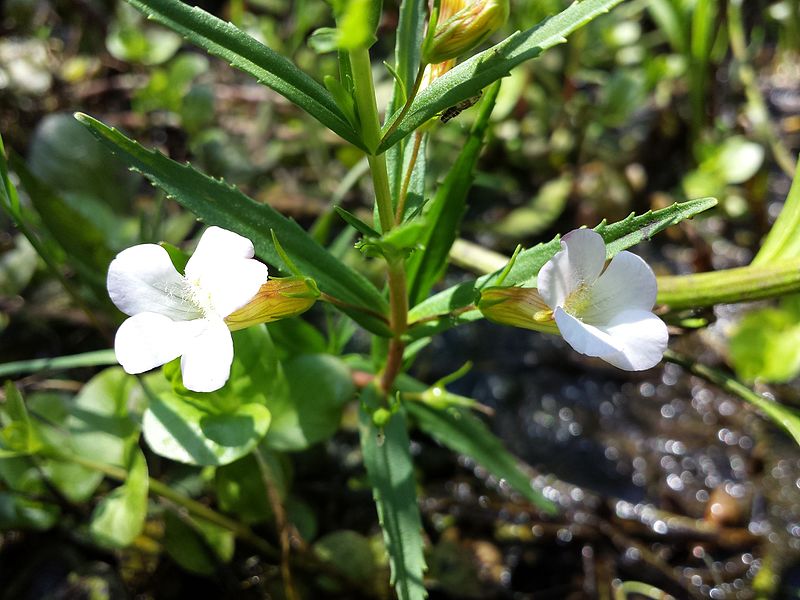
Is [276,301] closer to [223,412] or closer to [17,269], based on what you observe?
[223,412]

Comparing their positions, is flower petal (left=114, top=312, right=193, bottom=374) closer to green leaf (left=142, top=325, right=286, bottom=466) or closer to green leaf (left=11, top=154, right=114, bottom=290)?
green leaf (left=142, top=325, right=286, bottom=466)

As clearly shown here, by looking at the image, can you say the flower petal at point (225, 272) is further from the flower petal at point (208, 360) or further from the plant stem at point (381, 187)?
the plant stem at point (381, 187)

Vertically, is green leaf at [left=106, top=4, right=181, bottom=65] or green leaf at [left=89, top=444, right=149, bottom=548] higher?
green leaf at [left=106, top=4, right=181, bottom=65]

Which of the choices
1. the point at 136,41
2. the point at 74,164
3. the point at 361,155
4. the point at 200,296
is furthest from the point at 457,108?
the point at 136,41

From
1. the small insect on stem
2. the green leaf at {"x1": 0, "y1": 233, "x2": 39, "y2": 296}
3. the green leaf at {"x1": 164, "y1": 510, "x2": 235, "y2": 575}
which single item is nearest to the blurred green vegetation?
the green leaf at {"x1": 0, "y1": 233, "x2": 39, "y2": 296}

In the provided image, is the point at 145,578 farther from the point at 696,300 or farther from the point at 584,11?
the point at 584,11

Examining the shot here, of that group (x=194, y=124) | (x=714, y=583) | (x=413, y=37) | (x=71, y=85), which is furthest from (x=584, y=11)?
(x=71, y=85)
